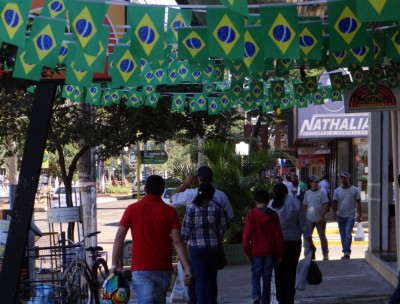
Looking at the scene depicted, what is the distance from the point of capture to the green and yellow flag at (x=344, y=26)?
714cm

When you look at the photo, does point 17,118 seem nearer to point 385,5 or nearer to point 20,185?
point 20,185

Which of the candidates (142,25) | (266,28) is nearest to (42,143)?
(142,25)

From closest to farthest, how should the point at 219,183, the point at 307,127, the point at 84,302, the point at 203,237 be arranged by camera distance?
the point at 203,237 → the point at 84,302 → the point at 219,183 → the point at 307,127

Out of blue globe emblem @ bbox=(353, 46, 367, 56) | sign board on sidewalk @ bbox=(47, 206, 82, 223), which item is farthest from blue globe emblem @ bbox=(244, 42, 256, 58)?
sign board on sidewalk @ bbox=(47, 206, 82, 223)

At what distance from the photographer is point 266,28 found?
7.09 meters

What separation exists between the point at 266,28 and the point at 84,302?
5528 millimetres

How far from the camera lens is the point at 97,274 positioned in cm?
1299

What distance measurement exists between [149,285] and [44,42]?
238 cm

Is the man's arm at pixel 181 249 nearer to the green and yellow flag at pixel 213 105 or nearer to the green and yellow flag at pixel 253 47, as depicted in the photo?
the green and yellow flag at pixel 253 47

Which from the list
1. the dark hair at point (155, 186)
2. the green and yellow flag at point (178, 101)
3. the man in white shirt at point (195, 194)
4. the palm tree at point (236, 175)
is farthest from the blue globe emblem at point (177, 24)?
the palm tree at point (236, 175)

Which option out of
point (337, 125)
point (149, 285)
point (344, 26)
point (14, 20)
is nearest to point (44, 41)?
point (14, 20)

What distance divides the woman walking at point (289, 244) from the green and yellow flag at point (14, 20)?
5.17 m

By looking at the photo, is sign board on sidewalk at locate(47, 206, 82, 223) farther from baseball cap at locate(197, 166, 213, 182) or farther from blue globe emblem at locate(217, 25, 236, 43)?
blue globe emblem at locate(217, 25, 236, 43)

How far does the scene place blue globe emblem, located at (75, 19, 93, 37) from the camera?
7062 mm
